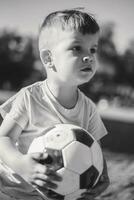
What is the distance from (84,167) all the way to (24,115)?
253 mm

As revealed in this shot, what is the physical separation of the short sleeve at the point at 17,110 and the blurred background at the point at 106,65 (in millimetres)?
840

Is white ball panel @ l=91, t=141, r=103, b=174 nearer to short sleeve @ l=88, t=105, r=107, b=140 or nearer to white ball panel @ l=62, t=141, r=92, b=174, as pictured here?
white ball panel @ l=62, t=141, r=92, b=174

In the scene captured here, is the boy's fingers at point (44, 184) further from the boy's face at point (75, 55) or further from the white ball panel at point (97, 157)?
the boy's face at point (75, 55)

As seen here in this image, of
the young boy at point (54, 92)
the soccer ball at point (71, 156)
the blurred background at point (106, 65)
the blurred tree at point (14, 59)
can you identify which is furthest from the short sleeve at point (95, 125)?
the blurred tree at point (14, 59)

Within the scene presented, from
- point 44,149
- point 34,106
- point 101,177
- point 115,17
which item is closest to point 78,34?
point 34,106

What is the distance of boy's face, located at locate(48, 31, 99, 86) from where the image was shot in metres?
1.49

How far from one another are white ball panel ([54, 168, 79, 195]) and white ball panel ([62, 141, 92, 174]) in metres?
0.02

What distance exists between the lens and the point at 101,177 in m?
1.58

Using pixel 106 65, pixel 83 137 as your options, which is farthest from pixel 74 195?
pixel 106 65

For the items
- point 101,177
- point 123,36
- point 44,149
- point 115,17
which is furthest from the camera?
point 123,36

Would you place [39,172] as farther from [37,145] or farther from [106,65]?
[106,65]

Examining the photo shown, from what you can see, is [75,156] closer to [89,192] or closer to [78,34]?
[89,192]

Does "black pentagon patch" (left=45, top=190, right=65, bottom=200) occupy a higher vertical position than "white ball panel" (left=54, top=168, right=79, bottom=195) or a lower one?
lower

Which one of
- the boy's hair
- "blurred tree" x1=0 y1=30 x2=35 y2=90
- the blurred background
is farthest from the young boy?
"blurred tree" x1=0 y1=30 x2=35 y2=90
